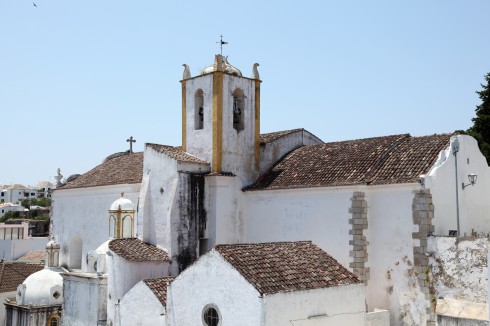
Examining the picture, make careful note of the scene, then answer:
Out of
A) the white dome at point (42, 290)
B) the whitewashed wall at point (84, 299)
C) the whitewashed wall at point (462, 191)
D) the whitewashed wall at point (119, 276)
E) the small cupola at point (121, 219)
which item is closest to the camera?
the whitewashed wall at point (462, 191)

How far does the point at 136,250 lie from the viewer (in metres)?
19.6

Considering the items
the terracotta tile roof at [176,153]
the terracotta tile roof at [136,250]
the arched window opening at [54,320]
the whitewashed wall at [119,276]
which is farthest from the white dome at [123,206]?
the arched window opening at [54,320]

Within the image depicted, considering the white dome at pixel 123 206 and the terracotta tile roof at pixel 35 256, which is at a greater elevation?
the white dome at pixel 123 206

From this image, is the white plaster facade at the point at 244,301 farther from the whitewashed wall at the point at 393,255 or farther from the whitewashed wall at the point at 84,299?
the whitewashed wall at the point at 84,299

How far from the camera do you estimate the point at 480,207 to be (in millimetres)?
19016

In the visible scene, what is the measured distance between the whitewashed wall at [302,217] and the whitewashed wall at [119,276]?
3936 mm

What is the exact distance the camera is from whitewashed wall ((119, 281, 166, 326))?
1647 cm

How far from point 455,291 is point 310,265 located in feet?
12.7

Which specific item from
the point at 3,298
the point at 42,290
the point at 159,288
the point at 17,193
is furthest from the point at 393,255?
the point at 17,193

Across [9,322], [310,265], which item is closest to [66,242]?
[9,322]

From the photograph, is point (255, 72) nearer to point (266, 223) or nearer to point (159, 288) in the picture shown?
point (266, 223)

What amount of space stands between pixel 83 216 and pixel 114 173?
2409mm

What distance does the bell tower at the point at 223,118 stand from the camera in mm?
20828

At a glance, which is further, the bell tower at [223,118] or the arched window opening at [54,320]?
the arched window opening at [54,320]
